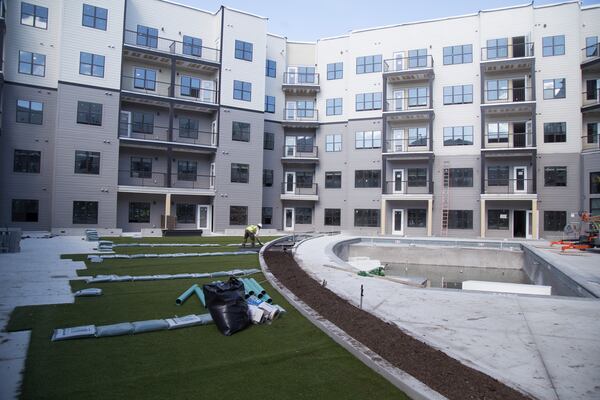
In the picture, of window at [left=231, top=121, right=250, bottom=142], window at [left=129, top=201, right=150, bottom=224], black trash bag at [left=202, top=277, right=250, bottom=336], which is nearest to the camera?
black trash bag at [left=202, top=277, right=250, bottom=336]

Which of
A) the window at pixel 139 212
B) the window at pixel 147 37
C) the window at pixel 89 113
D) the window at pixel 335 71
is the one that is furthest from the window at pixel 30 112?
the window at pixel 335 71

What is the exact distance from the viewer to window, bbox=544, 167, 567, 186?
3186 cm

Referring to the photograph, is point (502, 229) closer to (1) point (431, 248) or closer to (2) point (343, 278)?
(1) point (431, 248)

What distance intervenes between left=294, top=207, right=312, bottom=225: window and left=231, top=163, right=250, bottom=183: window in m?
6.97

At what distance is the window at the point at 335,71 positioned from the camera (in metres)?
40.1

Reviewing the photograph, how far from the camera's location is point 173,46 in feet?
111

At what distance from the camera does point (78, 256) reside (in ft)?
50.8

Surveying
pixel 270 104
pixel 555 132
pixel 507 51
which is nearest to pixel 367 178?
pixel 270 104

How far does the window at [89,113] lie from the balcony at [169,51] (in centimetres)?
536

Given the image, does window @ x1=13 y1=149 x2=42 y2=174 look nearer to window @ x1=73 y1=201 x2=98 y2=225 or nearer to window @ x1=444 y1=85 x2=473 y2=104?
window @ x1=73 y1=201 x2=98 y2=225

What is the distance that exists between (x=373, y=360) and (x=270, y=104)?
119 ft

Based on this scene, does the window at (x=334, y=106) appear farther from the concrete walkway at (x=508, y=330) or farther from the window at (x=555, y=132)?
A: the concrete walkway at (x=508, y=330)

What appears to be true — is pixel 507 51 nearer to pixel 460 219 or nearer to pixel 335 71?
pixel 460 219

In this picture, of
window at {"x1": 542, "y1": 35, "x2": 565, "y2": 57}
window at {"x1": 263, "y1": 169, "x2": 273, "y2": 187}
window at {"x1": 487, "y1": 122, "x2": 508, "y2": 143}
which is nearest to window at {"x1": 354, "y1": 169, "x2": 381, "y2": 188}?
window at {"x1": 263, "y1": 169, "x2": 273, "y2": 187}
